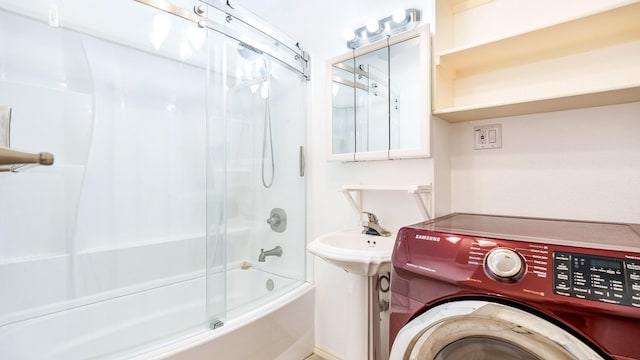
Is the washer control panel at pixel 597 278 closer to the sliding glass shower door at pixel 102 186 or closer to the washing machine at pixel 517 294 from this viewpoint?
the washing machine at pixel 517 294

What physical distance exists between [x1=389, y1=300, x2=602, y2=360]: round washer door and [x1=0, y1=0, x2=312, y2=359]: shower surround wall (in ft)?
3.10

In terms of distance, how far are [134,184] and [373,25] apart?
173 centimetres

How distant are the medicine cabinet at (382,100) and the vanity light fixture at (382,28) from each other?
9cm

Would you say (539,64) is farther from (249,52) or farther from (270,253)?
(270,253)

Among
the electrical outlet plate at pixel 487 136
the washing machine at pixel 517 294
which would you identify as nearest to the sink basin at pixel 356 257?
the washing machine at pixel 517 294

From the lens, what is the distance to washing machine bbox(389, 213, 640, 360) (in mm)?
588

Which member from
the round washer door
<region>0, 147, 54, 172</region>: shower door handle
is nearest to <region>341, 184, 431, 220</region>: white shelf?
the round washer door

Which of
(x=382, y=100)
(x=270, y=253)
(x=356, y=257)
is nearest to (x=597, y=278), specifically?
(x=356, y=257)

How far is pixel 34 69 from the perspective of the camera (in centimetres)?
145

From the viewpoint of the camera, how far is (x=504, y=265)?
718mm

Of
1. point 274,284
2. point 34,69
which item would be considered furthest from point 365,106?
point 34,69

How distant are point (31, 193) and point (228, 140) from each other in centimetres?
101

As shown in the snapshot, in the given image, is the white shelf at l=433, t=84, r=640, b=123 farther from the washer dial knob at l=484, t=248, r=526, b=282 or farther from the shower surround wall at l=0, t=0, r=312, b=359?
the shower surround wall at l=0, t=0, r=312, b=359

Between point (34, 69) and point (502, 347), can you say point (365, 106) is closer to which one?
point (502, 347)
